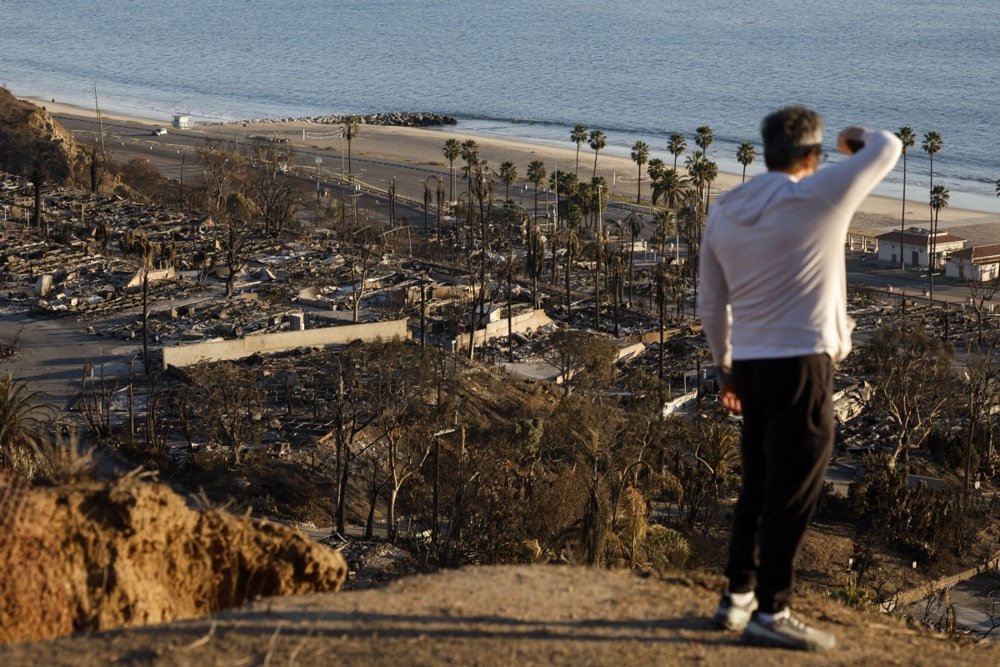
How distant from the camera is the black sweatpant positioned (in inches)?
208

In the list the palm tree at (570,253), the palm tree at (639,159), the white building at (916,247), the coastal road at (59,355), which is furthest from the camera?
the palm tree at (639,159)

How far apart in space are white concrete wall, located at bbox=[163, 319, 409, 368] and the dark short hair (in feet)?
99.5

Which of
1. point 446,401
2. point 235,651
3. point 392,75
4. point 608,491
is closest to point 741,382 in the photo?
point 235,651

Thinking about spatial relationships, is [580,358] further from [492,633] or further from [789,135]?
[789,135]

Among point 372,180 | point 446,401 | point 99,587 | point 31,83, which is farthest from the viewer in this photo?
point 31,83

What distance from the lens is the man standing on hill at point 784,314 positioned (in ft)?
17.1

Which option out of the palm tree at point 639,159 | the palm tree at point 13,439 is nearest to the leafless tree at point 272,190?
the palm tree at point 639,159

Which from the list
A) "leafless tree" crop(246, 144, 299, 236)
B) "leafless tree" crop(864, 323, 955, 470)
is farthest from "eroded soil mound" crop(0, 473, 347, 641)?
"leafless tree" crop(246, 144, 299, 236)

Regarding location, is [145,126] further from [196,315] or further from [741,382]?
[741,382]

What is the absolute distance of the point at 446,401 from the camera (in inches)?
1219

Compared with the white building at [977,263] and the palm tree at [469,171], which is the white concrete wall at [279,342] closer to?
the palm tree at [469,171]

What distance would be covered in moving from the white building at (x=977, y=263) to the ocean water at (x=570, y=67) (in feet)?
49.9

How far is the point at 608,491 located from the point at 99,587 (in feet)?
62.7

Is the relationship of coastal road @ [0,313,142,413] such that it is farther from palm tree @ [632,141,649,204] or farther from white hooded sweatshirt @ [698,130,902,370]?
palm tree @ [632,141,649,204]
